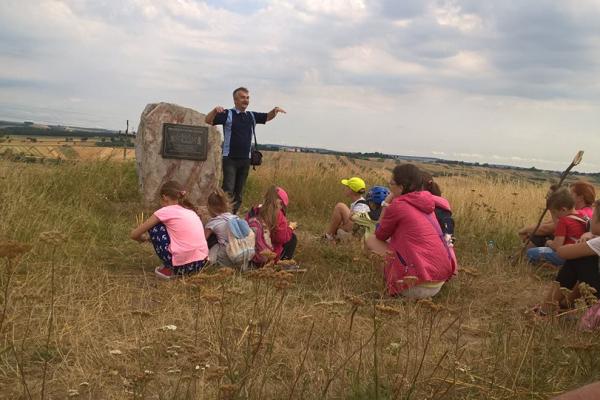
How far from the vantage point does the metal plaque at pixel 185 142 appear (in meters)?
8.52

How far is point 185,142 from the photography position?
8.67 meters

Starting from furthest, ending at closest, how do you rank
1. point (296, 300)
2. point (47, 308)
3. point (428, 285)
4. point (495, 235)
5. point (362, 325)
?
1. point (495, 235)
2. point (428, 285)
3. point (296, 300)
4. point (362, 325)
5. point (47, 308)

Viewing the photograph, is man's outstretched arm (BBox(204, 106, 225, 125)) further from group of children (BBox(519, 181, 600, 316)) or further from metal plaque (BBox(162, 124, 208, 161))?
group of children (BBox(519, 181, 600, 316))

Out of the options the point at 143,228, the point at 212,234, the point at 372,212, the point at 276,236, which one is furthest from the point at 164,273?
the point at 372,212

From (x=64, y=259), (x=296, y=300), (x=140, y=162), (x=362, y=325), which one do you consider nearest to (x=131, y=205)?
(x=140, y=162)

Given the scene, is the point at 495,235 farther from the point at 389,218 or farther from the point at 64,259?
the point at 64,259

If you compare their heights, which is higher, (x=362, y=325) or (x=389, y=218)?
(x=389, y=218)

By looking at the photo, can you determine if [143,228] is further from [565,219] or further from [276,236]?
[565,219]

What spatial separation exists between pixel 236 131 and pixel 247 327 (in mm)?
5106

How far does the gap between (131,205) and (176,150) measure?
110 centimetres

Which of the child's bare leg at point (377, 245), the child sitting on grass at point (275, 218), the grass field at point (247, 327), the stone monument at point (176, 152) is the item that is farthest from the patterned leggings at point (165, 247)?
the stone monument at point (176, 152)

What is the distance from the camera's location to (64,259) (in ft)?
15.6

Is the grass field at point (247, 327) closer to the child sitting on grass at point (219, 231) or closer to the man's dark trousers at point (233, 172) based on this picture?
the child sitting on grass at point (219, 231)

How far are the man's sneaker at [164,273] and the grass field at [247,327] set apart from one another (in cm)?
12
